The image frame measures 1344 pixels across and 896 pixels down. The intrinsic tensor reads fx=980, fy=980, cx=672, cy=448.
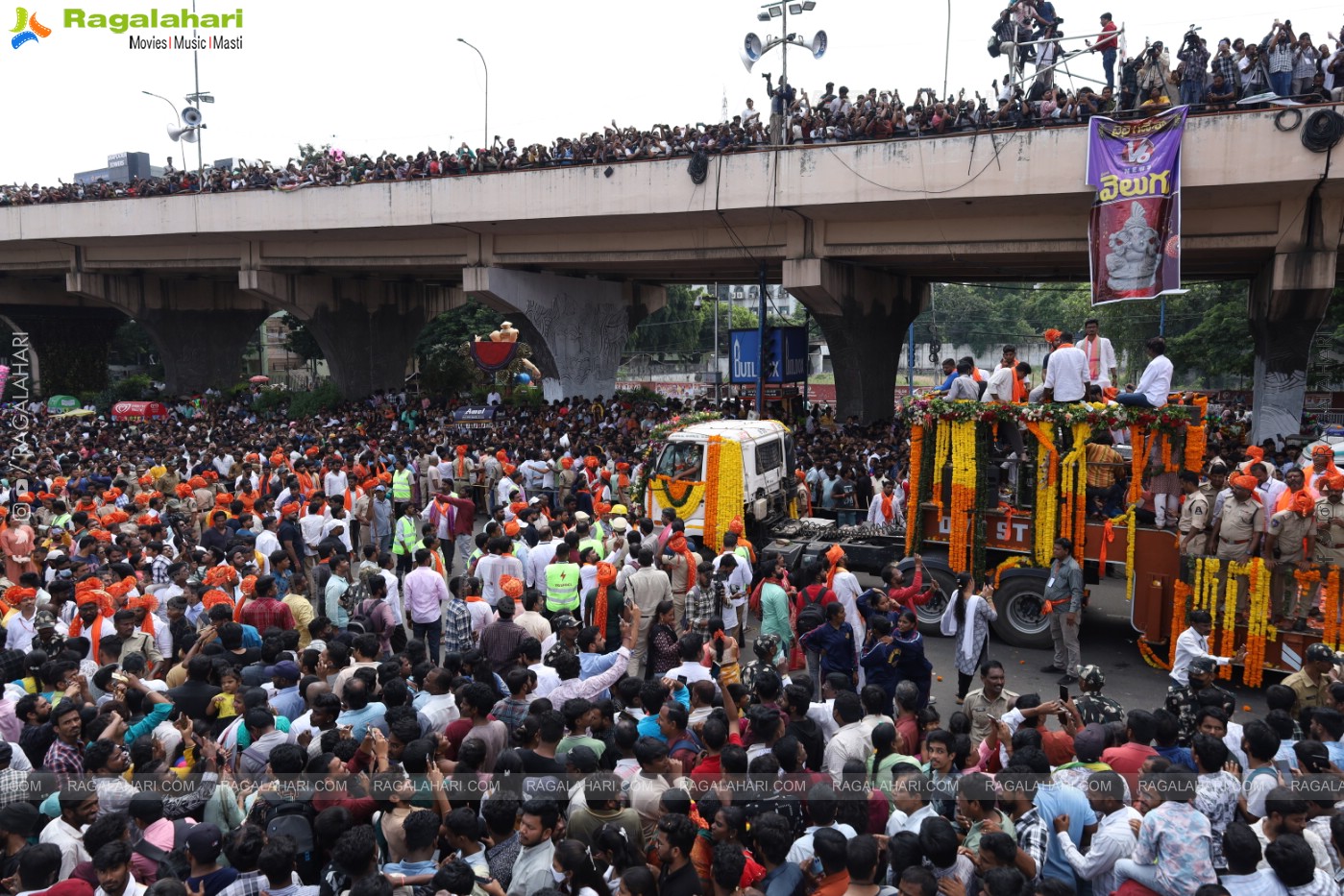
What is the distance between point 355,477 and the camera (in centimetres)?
1596

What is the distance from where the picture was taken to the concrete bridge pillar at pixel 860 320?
76.0 ft

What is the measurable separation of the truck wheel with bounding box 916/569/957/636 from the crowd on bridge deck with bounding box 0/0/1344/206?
1063 centimetres

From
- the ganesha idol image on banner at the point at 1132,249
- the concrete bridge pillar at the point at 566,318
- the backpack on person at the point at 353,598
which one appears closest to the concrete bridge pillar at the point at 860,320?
the ganesha idol image on banner at the point at 1132,249

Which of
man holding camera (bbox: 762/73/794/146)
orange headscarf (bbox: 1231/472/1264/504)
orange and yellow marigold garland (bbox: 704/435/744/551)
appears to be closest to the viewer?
orange headscarf (bbox: 1231/472/1264/504)

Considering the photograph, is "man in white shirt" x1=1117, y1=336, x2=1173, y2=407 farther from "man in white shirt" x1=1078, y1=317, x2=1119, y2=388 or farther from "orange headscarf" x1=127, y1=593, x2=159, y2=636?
"orange headscarf" x1=127, y1=593, x2=159, y2=636

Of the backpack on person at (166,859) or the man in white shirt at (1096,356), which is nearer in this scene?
the backpack on person at (166,859)

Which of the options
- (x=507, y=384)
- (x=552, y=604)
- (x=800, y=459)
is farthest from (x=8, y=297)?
(x=552, y=604)

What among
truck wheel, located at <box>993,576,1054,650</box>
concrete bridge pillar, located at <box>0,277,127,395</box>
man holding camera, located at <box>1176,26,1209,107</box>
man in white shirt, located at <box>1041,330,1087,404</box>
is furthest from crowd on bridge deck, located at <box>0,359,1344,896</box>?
concrete bridge pillar, located at <box>0,277,127,395</box>

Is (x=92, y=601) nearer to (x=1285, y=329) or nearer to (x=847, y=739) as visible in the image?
(x=847, y=739)

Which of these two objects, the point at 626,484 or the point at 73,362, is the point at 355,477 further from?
the point at 73,362

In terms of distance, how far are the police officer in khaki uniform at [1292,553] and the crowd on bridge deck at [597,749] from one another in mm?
413

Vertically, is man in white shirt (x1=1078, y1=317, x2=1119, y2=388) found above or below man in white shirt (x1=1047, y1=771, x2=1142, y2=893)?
above

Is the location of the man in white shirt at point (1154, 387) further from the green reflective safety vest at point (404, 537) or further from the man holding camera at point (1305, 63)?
the man holding camera at point (1305, 63)

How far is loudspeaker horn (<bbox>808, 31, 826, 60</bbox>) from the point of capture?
72.9 ft
